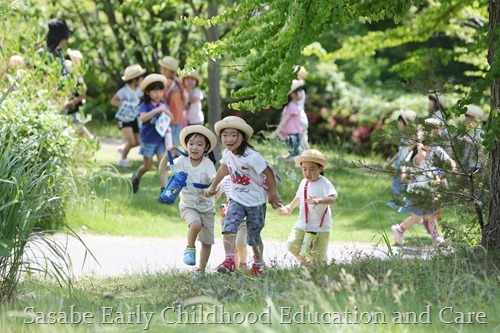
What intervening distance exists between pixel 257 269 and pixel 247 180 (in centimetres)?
81

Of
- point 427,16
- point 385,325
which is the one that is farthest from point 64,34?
point 385,325

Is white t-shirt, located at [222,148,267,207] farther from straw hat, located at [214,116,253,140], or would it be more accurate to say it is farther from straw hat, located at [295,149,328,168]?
straw hat, located at [295,149,328,168]

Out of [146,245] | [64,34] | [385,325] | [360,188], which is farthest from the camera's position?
[360,188]

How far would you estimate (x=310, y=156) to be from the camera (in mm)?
8664

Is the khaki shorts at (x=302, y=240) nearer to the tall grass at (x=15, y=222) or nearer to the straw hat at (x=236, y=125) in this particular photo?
the straw hat at (x=236, y=125)

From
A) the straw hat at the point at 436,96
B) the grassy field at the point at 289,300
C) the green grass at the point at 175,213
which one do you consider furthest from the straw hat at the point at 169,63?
the grassy field at the point at 289,300

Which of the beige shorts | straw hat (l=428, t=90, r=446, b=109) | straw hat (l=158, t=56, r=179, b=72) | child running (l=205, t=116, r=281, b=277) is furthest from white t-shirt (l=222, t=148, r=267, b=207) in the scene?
straw hat (l=158, t=56, r=179, b=72)

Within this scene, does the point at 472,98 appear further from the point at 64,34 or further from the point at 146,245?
the point at 64,34

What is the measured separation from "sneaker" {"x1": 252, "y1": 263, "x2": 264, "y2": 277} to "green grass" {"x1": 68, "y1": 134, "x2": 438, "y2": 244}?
7.41ft

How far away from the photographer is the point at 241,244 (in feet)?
28.1

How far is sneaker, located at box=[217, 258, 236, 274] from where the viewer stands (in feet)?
26.1

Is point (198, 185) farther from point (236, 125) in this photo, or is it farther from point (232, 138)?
point (236, 125)

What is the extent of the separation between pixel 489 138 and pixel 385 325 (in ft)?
6.56

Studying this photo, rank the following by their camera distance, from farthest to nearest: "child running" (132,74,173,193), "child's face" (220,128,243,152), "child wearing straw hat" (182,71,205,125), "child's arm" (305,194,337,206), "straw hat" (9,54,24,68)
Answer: "child wearing straw hat" (182,71,205,125) → "child running" (132,74,173,193) → "straw hat" (9,54,24,68) → "child's arm" (305,194,337,206) → "child's face" (220,128,243,152)
